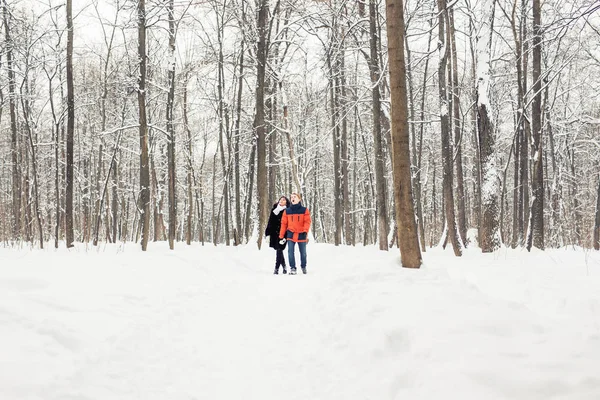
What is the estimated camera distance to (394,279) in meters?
5.49

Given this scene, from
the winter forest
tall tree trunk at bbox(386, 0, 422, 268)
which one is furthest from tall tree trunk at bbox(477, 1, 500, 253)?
tall tree trunk at bbox(386, 0, 422, 268)

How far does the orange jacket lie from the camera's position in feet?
32.4

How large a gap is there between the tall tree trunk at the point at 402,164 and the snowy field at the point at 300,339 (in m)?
0.58

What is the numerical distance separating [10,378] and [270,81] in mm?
18878

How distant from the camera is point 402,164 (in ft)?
21.5

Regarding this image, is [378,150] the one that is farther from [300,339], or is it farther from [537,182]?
[300,339]

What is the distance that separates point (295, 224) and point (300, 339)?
5506mm

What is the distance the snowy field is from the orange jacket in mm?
3466

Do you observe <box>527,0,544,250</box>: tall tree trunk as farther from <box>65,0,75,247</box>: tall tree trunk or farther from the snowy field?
<box>65,0,75,247</box>: tall tree trunk

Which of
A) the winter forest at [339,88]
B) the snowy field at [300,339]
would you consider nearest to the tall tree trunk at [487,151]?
the winter forest at [339,88]

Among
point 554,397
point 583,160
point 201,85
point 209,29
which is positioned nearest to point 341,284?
point 554,397

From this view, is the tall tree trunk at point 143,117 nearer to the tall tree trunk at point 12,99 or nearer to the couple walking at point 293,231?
the tall tree trunk at point 12,99

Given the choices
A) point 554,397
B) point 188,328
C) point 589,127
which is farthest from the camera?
point 589,127

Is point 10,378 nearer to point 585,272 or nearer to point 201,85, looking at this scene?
point 585,272
